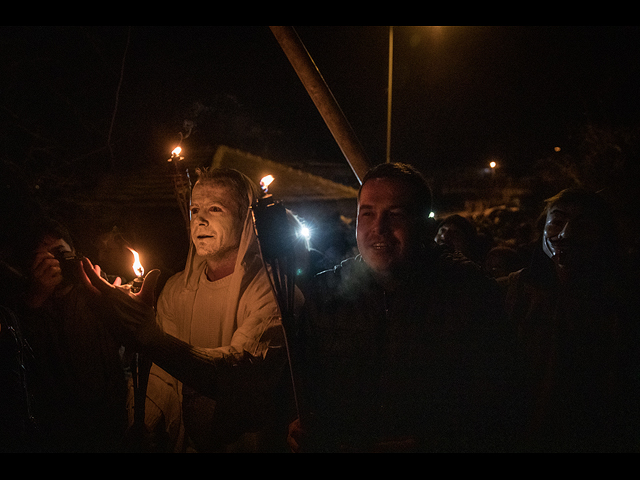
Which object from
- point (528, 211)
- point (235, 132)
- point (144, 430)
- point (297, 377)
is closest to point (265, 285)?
point (297, 377)

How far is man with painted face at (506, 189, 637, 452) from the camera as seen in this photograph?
322cm

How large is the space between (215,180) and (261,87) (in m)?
3.14

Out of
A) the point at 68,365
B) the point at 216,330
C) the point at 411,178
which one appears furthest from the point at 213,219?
the point at 68,365

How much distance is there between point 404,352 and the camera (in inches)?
120

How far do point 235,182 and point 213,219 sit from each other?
1.34ft

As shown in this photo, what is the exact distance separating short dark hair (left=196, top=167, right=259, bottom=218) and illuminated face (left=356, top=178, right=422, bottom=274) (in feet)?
4.30

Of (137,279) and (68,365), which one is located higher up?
(137,279)

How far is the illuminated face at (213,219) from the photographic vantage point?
3730mm

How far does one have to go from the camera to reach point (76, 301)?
394 cm

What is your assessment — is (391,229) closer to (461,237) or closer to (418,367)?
(418,367)

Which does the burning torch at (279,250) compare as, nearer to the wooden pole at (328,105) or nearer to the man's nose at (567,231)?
the wooden pole at (328,105)

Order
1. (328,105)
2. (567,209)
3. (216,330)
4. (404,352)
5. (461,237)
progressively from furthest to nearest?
(461,237) → (328,105) → (216,330) → (567,209) → (404,352)

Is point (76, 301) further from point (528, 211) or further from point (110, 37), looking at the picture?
point (528, 211)

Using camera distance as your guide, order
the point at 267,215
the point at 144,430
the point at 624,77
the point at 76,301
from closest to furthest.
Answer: the point at 267,215, the point at 144,430, the point at 76,301, the point at 624,77
